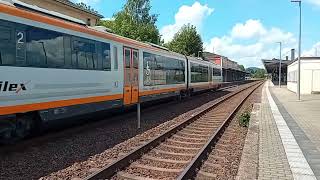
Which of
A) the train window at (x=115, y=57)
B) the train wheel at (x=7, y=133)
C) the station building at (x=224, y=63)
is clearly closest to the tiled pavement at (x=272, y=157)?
the train window at (x=115, y=57)

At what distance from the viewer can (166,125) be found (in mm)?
14805

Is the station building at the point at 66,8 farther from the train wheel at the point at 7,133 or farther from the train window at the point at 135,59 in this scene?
the train wheel at the point at 7,133

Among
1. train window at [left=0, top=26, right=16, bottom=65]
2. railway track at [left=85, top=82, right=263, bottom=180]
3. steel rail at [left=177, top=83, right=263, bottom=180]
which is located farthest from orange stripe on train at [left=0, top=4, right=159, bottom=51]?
steel rail at [left=177, top=83, right=263, bottom=180]

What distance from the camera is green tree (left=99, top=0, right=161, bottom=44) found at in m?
64.8

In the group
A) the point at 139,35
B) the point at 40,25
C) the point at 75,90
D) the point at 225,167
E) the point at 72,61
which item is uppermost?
the point at 139,35

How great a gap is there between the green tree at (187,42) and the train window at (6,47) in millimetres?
72213

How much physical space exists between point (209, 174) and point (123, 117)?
8.69 meters

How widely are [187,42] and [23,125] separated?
240ft

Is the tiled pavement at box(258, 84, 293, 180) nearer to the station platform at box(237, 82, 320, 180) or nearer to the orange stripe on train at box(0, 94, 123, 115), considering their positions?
the station platform at box(237, 82, 320, 180)

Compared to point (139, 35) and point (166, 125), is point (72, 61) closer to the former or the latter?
point (166, 125)

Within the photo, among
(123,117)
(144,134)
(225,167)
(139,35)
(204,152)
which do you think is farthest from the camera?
(139,35)

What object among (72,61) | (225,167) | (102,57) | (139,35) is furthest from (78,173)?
(139,35)

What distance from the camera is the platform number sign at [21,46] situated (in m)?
9.55

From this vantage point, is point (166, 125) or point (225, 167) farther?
point (166, 125)
